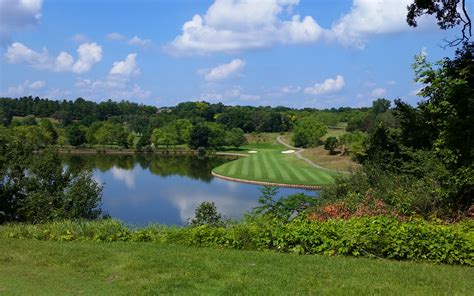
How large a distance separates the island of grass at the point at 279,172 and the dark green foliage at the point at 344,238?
1623 inches

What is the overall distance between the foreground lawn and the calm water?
901 cm

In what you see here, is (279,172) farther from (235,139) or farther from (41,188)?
(235,139)

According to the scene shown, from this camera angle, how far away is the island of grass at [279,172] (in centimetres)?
5812

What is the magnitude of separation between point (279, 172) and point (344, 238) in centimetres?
6116

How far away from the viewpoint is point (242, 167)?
77000 millimetres

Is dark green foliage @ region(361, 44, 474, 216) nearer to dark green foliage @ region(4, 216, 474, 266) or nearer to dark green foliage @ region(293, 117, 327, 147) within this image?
dark green foliage @ region(4, 216, 474, 266)

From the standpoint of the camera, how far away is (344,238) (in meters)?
7.80

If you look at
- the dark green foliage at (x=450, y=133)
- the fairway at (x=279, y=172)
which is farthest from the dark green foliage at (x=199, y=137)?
the dark green foliage at (x=450, y=133)

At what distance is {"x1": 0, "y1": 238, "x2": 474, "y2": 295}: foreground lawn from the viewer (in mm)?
5754

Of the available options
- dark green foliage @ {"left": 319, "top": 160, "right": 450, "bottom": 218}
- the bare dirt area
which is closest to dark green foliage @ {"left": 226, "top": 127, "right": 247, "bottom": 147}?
the bare dirt area

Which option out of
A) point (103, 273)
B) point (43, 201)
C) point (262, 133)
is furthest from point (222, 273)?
point (262, 133)

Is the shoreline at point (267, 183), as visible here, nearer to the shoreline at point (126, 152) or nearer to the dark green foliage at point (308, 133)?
the shoreline at point (126, 152)

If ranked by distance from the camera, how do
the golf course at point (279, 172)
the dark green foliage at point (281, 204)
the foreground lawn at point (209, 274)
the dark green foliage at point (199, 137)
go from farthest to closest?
the dark green foliage at point (199, 137), the golf course at point (279, 172), the dark green foliage at point (281, 204), the foreground lawn at point (209, 274)

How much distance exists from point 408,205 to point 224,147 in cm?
11546
